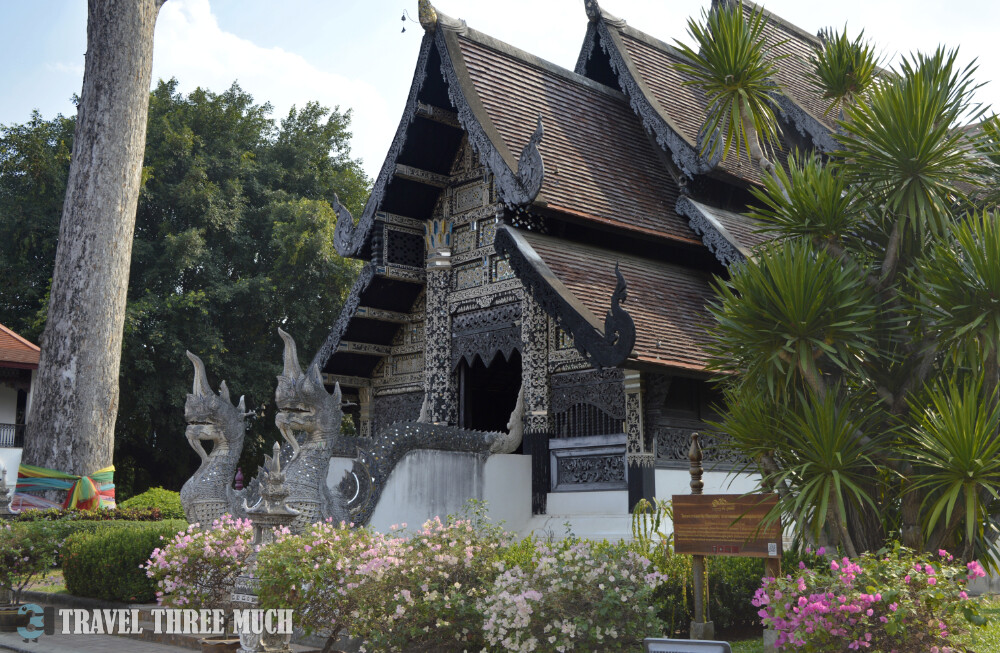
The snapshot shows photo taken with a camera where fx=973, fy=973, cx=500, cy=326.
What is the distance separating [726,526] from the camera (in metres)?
7.12

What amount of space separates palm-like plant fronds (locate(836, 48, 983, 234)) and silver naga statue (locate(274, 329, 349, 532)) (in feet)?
17.5

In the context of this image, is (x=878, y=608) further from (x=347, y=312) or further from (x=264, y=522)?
(x=347, y=312)

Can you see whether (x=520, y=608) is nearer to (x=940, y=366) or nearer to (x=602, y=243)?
(x=940, y=366)

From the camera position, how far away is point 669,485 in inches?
441

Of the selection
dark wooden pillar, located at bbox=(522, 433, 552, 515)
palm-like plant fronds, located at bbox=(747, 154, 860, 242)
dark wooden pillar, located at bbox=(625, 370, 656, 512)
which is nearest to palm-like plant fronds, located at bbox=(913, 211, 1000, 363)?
palm-like plant fronds, located at bbox=(747, 154, 860, 242)

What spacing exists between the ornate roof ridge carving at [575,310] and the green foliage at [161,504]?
7385 mm

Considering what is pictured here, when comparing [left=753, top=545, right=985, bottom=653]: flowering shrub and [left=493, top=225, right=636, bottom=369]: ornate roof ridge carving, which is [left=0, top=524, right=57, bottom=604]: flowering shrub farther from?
[left=753, top=545, right=985, bottom=653]: flowering shrub

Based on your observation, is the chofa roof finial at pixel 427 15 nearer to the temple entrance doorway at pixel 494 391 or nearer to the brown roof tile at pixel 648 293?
the brown roof tile at pixel 648 293

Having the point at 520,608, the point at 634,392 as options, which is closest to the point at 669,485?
the point at 634,392

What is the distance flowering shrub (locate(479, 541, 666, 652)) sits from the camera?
6.20 metres

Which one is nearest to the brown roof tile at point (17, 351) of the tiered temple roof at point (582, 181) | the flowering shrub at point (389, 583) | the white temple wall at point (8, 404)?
the white temple wall at point (8, 404)

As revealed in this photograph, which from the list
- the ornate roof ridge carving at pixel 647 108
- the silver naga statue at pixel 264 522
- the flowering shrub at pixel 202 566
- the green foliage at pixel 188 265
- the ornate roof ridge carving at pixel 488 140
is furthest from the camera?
the green foliage at pixel 188 265

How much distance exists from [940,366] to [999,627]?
2953 mm

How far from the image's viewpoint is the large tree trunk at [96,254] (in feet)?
53.0
